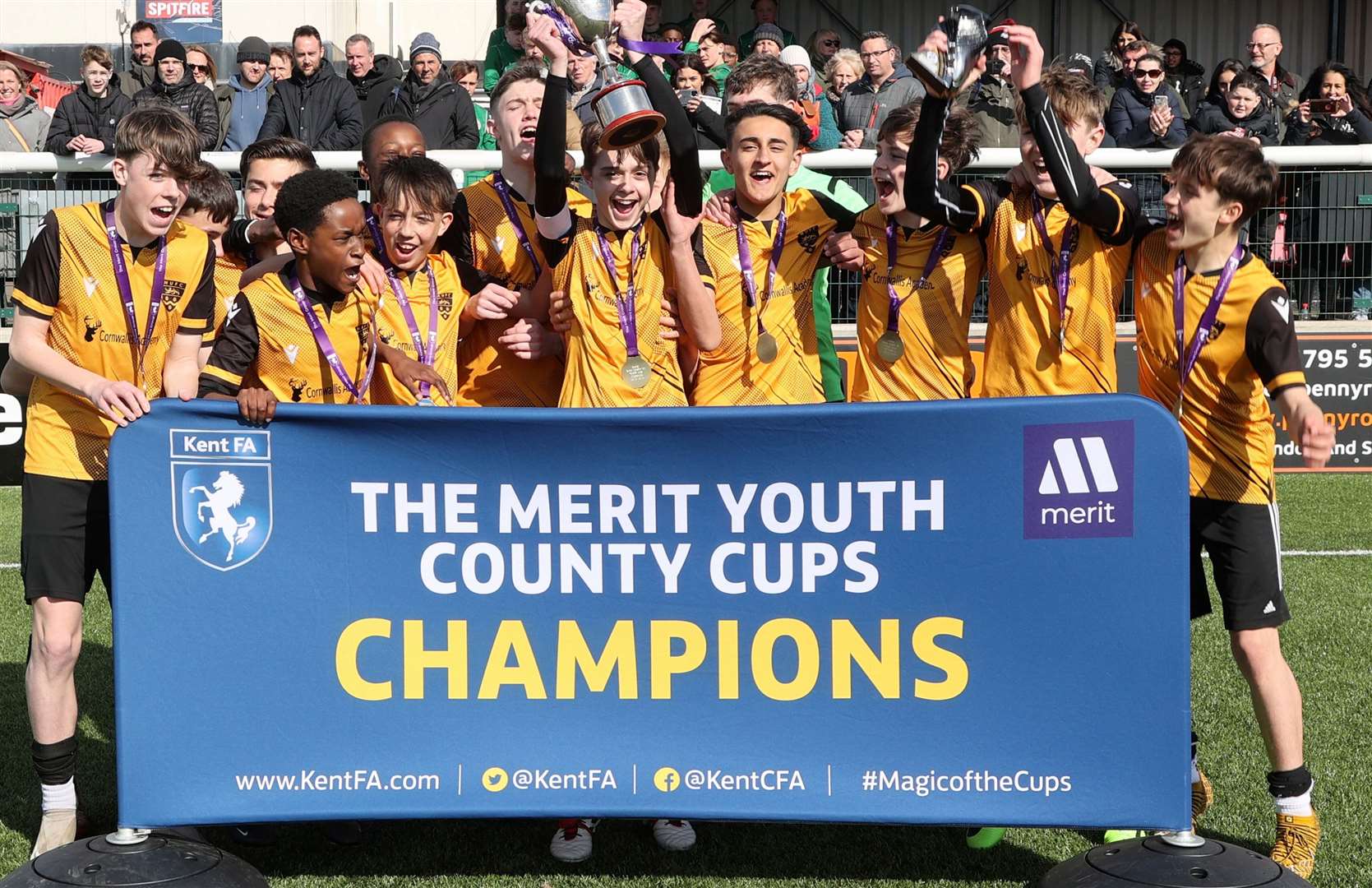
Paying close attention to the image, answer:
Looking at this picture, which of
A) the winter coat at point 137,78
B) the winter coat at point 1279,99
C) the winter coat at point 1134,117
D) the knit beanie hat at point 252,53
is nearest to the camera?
the winter coat at point 1134,117

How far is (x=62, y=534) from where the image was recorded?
401cm

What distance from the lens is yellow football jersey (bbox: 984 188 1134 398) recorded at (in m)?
4.25

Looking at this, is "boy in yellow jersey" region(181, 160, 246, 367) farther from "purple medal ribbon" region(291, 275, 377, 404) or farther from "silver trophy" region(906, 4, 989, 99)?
"silver trophy" region(906, 4, 989, 99)

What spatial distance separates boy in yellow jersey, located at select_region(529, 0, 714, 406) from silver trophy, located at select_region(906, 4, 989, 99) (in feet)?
2.33

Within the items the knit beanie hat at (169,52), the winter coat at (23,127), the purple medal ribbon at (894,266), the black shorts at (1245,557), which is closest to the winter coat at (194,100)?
the knit beanie hat at (169,52)

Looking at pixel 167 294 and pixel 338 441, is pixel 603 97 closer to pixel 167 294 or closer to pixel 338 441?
pixel 338 441

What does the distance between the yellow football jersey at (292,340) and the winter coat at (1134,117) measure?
8142mm

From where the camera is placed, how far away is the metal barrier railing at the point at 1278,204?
31.5 feet

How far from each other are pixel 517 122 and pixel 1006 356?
172 cm

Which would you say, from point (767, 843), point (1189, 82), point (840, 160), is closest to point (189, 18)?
point (840, 160)

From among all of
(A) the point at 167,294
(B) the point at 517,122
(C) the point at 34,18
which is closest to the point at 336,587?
(A) the point at 167,294

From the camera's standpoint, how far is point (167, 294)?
412 cm

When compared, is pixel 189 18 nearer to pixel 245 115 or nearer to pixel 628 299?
pixel 245 115

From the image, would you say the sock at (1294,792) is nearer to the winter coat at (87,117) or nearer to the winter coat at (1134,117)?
the winter coat at (1134,117)
